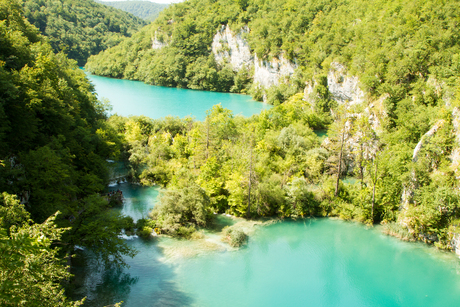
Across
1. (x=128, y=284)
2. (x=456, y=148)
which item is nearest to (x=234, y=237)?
(x=128, y=284)

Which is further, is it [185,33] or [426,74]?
[185,33]

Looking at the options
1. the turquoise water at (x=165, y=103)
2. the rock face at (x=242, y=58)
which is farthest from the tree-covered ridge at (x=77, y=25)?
the rock face at (x=242, y=58)

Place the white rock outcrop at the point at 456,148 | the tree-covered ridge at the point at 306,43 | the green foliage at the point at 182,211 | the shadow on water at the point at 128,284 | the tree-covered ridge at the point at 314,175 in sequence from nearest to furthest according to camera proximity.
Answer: the shadow on water at the point at 128,284 < the white rock outcrop at the point at 456,148 < the tree-covered ridge at the point at 314,175 < the green foliage at the point at 182,211 < the tree-covered ridge at the point at 306,43

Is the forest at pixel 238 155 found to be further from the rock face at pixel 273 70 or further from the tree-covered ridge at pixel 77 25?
the tree-covered ridge at pixel 77 25

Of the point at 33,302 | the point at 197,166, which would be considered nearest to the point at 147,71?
the point at 197,166

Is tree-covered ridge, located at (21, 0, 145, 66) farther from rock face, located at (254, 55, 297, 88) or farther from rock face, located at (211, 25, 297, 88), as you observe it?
rock face, located at (254, 55, 297, 88)

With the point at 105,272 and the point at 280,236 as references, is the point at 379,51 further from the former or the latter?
the point at 105,272
